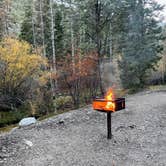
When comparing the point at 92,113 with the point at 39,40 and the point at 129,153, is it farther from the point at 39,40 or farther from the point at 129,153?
the point at 39,40

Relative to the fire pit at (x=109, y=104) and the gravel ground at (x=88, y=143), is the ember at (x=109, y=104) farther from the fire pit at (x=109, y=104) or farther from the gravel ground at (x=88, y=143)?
the gravel ground at (x=88, y=143)

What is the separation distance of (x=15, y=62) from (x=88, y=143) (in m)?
9.82

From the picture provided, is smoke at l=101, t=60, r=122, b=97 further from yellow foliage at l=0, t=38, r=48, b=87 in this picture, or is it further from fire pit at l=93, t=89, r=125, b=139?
fire pit at l=93, t=89, r=125, b=139

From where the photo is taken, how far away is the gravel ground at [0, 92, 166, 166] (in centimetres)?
546

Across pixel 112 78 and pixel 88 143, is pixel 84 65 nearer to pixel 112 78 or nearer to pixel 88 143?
pixel 112 78

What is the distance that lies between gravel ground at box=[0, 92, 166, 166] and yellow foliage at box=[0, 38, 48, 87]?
7.11 m

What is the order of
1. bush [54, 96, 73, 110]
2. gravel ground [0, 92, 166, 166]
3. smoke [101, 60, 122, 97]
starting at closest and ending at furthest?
gravel ground [0, 92, 166, 166] < bush [54, 96, 73, 110] < smoke [101, 60, 122, 97]

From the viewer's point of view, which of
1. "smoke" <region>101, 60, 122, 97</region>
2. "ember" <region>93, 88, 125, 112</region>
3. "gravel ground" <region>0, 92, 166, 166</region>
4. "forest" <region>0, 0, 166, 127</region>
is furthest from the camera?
"smoke" <region>101, 60, 122, 97</region>

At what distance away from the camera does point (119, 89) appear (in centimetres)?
1831

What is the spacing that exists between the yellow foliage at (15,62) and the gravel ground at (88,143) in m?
7.11

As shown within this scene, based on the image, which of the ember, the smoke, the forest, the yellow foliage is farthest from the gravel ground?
the smoke

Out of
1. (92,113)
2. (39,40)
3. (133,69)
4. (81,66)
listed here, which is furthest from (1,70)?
(39,40)

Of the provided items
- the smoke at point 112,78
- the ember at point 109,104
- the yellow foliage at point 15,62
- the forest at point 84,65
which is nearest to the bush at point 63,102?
the forest at point 84,65

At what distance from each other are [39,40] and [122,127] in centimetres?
1836
